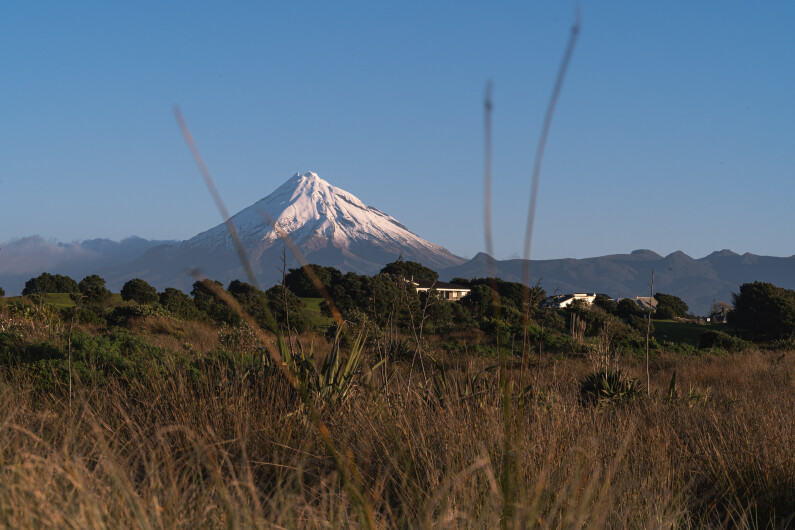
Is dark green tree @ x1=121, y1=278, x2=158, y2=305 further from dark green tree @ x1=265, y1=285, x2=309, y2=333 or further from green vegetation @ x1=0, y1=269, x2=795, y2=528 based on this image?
green vegetation @ x1=0, y1=269, x2=795, y2=528

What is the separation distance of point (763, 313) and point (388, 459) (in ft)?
135

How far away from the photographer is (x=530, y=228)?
140 centimetres

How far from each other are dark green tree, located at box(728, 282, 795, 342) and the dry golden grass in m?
33.7

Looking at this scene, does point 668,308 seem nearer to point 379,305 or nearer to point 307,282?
point 307,282

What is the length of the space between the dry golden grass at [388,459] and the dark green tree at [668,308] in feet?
→ 173

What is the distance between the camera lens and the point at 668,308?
5566 cm

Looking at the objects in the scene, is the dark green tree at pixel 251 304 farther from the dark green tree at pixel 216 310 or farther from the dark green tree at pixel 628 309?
the dark green tree at pixel 628 309

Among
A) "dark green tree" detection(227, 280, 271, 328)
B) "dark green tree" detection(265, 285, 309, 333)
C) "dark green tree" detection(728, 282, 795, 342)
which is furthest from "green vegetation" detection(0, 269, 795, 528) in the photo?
"dark green tree" detection(728, 282, 795, 342)

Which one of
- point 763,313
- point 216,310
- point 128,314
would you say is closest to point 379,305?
point 128,314

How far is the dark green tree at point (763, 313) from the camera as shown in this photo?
120ft

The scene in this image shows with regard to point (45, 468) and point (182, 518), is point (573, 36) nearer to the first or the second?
point (182, 518)

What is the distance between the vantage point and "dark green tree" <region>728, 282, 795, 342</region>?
120 ft

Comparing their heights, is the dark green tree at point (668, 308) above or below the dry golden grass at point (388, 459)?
below

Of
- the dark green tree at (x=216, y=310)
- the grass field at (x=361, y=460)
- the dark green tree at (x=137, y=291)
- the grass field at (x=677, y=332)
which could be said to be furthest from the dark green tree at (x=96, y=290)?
the grass field at (x=361, y=460)
